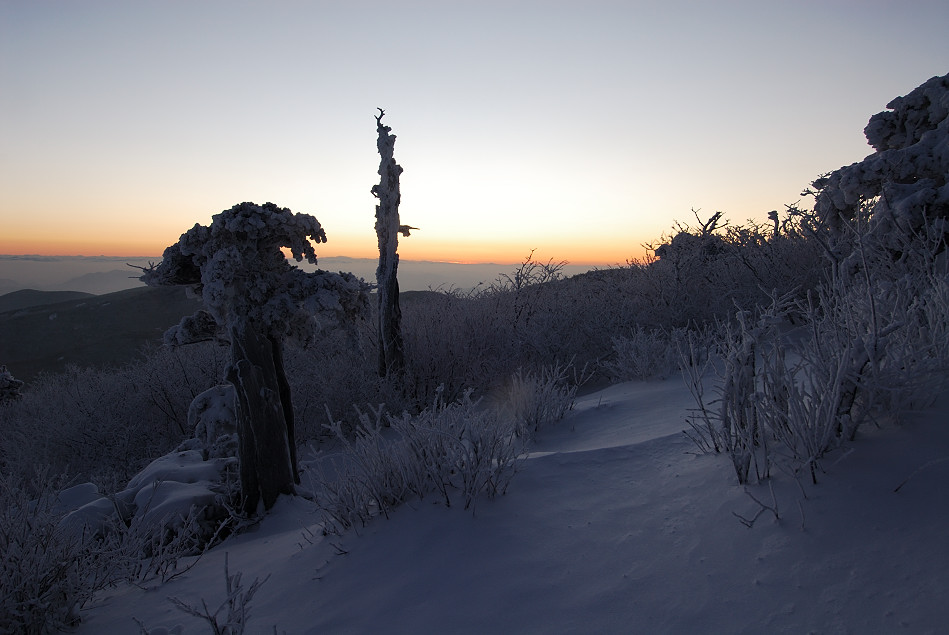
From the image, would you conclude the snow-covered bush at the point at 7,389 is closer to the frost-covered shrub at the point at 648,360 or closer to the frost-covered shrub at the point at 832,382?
the frost-covered shrub at the point at 648,360

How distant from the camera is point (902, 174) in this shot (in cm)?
672

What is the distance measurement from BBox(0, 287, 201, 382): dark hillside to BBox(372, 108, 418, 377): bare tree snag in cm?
2977

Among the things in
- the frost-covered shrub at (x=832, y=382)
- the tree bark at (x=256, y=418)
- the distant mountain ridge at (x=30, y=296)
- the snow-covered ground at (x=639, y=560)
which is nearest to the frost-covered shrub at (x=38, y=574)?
the snow-covered ground at (x=639, y=560)

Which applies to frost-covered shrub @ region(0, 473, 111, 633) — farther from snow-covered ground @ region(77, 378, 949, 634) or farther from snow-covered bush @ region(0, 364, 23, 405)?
snow-covered bush @ region(0, 364, 23, 405)

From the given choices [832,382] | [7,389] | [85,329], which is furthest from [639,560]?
[85,329]

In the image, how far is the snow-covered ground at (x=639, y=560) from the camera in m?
1.92

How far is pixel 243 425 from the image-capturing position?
18.6ft

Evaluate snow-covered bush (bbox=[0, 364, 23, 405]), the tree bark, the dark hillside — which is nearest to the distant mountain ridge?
the dark hillside

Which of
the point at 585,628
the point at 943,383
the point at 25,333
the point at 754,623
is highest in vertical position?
the point at 943,383

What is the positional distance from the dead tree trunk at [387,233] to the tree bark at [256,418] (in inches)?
171

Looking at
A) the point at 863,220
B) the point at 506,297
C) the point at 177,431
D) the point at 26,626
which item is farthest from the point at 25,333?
the point at 863,220

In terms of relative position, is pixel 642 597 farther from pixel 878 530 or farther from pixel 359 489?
pixel 359 489

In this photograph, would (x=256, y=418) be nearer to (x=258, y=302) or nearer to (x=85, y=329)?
(x=258, y=302)

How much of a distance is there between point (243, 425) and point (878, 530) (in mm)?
5495
